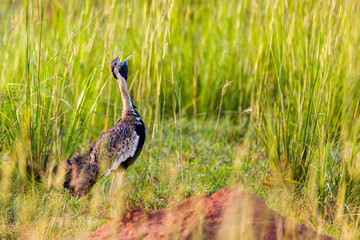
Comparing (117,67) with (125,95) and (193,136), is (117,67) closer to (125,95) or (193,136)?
(125,95)

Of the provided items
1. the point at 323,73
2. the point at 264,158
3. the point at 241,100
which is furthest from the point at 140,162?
the point at 323,73

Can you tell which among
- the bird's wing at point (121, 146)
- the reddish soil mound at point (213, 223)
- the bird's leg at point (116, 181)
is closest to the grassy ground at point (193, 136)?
the bird's leg at point (116, 181)

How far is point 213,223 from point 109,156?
1.18 metres

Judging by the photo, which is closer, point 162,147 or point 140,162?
point 140,162

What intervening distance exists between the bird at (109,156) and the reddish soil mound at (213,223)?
814 millimetres

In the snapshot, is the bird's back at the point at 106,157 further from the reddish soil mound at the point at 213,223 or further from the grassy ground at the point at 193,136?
the reddish soil mound at the point at 213,223

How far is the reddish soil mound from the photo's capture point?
75.3 inches

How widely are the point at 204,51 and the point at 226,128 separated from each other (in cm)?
94

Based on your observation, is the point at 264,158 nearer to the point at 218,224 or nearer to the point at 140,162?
the point at 140,162

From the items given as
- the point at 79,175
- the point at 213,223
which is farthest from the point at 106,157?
the point at 213,223

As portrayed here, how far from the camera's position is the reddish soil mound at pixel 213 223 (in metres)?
1.91

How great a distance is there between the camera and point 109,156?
9.71 ft

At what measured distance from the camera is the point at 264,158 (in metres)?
3.81

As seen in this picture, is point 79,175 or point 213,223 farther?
point 79,175
